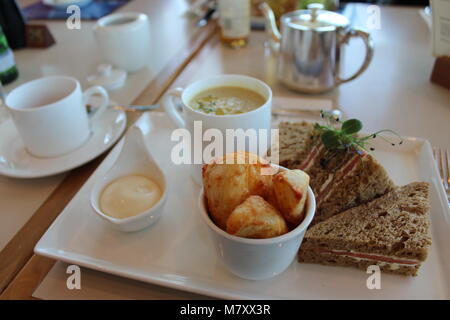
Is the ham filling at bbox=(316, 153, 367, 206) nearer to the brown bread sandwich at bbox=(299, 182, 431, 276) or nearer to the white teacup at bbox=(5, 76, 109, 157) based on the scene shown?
the brown bread sandwich at bbox=(299, 182, 431, 276)

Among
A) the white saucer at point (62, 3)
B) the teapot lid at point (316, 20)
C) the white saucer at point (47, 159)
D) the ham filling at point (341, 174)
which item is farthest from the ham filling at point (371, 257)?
the white saucer at point (62, 3)

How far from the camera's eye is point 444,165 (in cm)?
94

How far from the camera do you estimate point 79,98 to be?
1.03 meters

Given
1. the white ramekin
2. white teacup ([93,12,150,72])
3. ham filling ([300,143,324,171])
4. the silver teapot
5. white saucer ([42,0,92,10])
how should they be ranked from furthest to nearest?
white saucer ([42,0,92,10]) < white teacup ([93,12,150,72]) < the silver teapot < ham filling ([300,143,324,171]) < the white ramekin

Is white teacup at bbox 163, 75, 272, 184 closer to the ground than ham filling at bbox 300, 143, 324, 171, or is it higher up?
higher up

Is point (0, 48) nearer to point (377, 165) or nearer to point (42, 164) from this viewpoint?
point (42, 164)

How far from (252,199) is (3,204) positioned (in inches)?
27.3

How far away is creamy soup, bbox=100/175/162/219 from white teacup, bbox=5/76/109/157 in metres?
0.28

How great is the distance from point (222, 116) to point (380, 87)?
87 cm

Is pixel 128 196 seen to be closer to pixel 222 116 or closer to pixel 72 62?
pixel 222 116

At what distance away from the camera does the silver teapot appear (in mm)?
1247

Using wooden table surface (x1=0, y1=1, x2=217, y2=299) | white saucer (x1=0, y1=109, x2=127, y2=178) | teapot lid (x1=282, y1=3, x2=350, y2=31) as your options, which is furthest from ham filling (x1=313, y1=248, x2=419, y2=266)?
teapot lid (x1=282, y1=3, x2=350, y2=31)

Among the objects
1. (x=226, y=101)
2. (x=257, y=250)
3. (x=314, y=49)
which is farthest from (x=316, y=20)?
(x=257, y=250)

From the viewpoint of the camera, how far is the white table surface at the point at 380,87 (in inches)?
28.6
